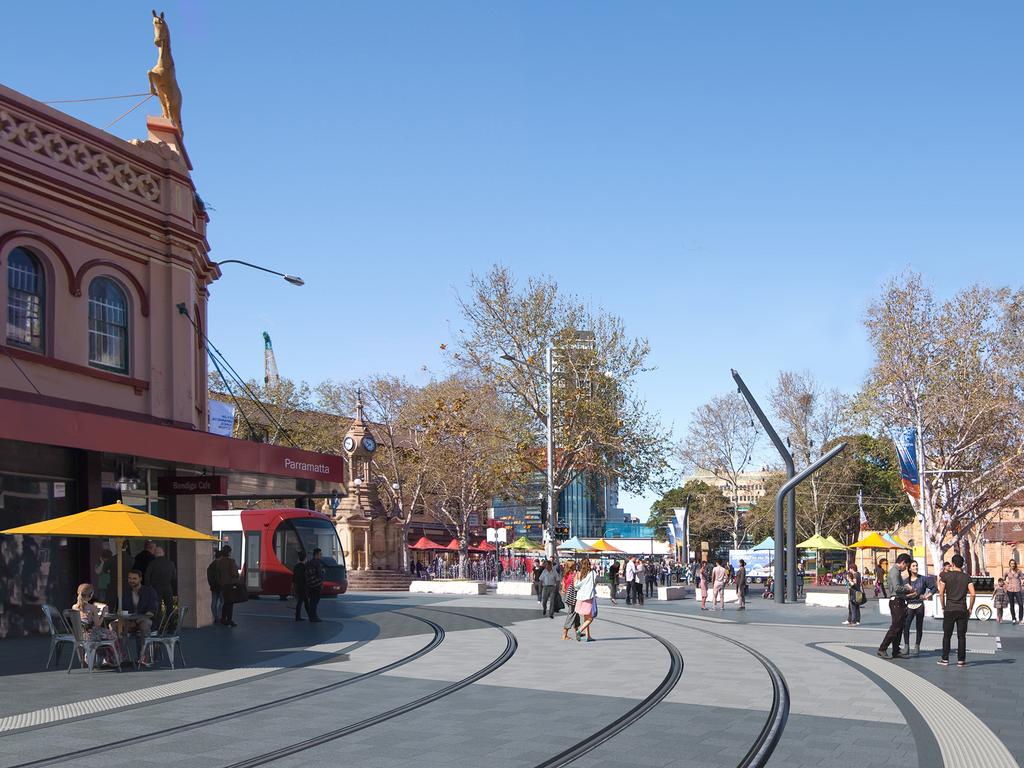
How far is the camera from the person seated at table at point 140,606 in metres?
16.8

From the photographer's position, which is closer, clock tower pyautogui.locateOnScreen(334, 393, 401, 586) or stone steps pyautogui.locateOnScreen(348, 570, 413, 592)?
stone steps pyautogui.locateOnScreen(348, 570, 413, 592)

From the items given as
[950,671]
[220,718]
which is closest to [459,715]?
[220,718]

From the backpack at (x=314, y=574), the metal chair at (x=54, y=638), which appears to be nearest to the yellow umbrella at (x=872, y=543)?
the backpack at (x=314, y=574)

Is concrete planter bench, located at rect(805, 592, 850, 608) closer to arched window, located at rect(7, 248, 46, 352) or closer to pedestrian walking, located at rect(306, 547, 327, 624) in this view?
pedestrian walking, located at rect(306, 547, 327, 624)

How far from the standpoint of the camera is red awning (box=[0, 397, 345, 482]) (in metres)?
16.8

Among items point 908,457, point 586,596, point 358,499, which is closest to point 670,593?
point 908,457

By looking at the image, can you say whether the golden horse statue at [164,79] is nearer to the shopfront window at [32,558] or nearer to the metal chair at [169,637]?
the shopfront window at [32,558]

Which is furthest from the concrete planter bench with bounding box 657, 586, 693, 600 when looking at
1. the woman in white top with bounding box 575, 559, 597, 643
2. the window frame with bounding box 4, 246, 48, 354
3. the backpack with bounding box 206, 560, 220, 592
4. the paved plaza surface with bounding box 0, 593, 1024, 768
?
the window frame with bounding box 4, 246, 48, 354

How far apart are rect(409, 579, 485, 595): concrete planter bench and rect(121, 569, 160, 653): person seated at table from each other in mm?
27479

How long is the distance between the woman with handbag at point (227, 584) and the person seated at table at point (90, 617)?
791cm

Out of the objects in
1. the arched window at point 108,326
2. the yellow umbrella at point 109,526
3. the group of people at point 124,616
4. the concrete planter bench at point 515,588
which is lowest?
the concrete planter bench at point 515,588

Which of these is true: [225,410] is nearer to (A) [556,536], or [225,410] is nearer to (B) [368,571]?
(A) [556,536]

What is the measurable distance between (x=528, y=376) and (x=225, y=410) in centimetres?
1874

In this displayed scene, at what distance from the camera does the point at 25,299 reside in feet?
66.9
